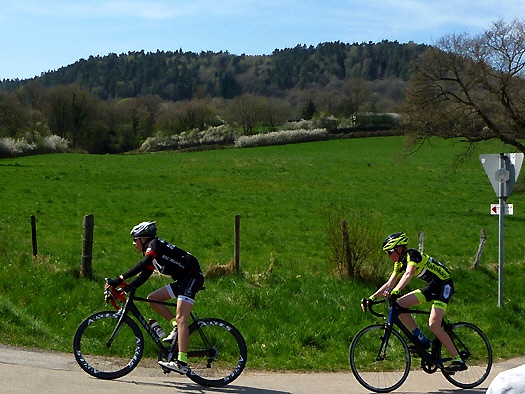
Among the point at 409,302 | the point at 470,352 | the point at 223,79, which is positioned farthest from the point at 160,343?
the point at 223,79

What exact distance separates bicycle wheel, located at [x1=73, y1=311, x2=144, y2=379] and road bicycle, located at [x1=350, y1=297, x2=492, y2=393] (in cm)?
250

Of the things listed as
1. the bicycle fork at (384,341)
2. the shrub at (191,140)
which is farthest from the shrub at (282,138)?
the bicycle fork at (384,341)

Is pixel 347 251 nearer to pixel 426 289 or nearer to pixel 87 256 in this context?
pixel 87 256

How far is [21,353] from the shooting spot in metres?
8.61

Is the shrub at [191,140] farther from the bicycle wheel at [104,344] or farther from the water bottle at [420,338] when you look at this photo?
the water bottle at [420,338]

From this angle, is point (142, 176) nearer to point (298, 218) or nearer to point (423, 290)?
point (298, 218)

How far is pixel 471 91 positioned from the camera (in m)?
31.0

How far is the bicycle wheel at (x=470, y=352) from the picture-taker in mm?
8125

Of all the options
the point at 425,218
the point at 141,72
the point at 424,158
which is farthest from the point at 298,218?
the point at 141,72

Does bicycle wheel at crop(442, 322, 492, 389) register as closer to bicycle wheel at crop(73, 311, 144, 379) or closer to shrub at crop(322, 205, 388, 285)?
bicycle wheel at crop(73, 311, 144, 379)

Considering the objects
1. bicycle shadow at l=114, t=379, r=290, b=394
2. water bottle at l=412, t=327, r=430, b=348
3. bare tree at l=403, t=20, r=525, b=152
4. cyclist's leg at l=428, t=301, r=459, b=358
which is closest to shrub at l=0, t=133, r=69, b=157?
bare tree at l=403, t=20, r=525, b=152

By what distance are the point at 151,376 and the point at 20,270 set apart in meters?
5.36

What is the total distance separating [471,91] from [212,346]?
1024 inches

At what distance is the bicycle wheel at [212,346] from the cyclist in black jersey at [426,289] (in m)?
1.63
